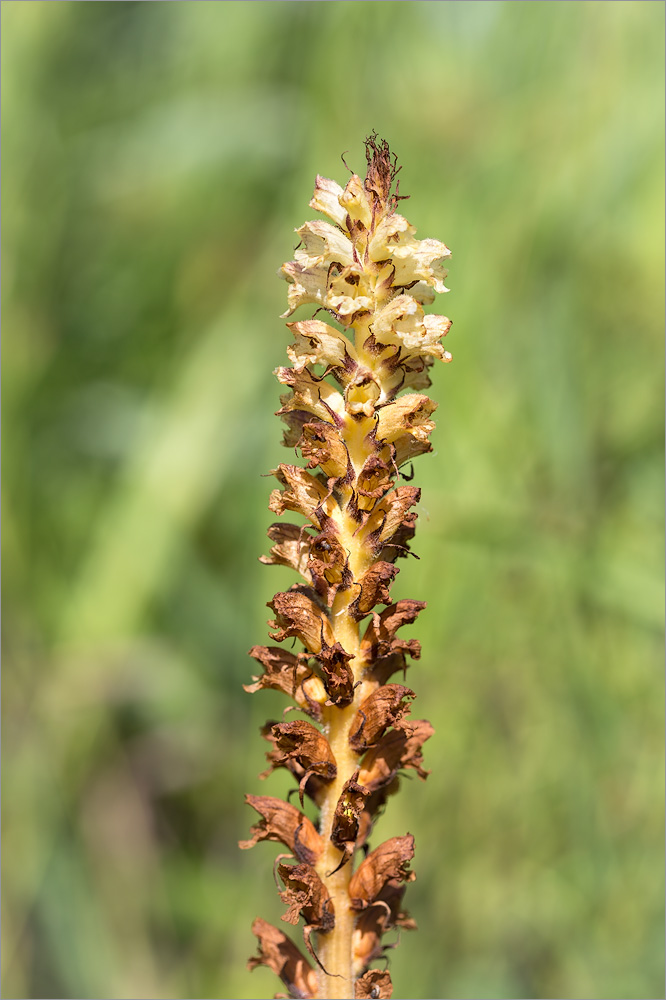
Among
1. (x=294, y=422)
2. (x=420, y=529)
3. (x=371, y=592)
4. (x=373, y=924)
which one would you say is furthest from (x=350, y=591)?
(x=420, y=529)

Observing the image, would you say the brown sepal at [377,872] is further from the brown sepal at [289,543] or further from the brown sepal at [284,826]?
the brown sepal at [289,543]

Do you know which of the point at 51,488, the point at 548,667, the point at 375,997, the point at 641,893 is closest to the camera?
the point at 375,997

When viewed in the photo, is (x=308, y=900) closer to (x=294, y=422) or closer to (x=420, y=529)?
(x=294, y=422)

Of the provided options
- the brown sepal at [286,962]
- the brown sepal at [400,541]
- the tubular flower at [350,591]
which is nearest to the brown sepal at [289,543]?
the tubular flower at [350,591]

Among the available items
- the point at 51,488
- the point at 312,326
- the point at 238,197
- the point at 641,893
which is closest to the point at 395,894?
the point at 312,326

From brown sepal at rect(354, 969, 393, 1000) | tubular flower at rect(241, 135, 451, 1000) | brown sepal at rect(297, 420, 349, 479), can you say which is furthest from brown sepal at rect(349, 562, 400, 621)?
brown sepal at rect(354, 969, 393, 1000)

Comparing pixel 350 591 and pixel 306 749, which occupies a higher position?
pixel 350 591

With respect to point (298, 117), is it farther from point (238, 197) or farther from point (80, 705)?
point (80, 705)
